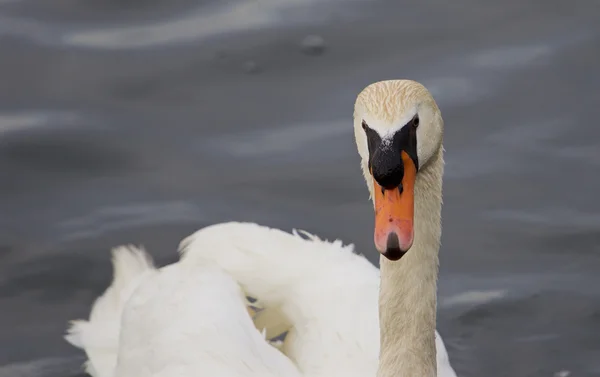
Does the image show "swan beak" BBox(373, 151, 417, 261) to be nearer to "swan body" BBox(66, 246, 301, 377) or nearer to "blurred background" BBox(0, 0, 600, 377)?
"swan body" BBox(66, 246, 301, 377)

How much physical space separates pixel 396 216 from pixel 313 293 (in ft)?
5.74

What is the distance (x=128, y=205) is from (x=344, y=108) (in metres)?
A: 1.52

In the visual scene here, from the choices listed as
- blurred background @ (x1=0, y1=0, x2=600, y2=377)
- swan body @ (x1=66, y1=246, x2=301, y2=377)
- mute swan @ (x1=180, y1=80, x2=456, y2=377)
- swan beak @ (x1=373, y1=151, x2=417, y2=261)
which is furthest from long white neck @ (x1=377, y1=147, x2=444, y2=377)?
blurred background @ (x1=0, y1=0, x2=600, y2=377)

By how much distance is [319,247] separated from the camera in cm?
560

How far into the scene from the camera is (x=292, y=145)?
7574 mm

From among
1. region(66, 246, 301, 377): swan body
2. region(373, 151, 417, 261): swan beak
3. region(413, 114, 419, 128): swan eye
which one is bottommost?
region(66, 246, 301, 377): swan body

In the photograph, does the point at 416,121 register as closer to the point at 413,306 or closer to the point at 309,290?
the point at 413,306

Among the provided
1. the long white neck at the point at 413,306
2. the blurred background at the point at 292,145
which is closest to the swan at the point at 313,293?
the long white neck at the point at 413,306

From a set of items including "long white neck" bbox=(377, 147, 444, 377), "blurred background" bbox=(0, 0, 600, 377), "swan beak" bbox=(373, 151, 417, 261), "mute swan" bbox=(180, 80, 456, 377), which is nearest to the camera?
"swan beak" bbox=(373, 151, 417, 261)

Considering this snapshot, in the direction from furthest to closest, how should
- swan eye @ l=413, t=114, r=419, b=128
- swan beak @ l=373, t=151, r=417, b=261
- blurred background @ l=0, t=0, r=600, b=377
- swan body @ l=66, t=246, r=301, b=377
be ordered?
blurred background @ l=0, t=0, r=600, b=377 < swan body @ l=66, t=246, r=301, b=377 < swan eye @ l=413, t=114, r=419, b=128 < swan beak @ l=373, t=151, r=417, b=261

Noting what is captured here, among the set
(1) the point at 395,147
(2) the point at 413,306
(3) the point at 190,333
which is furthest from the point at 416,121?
(3) the point at 190,333

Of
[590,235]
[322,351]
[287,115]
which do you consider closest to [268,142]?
[287,115]

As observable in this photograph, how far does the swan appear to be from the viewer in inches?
146

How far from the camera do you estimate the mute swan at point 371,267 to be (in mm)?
3654
